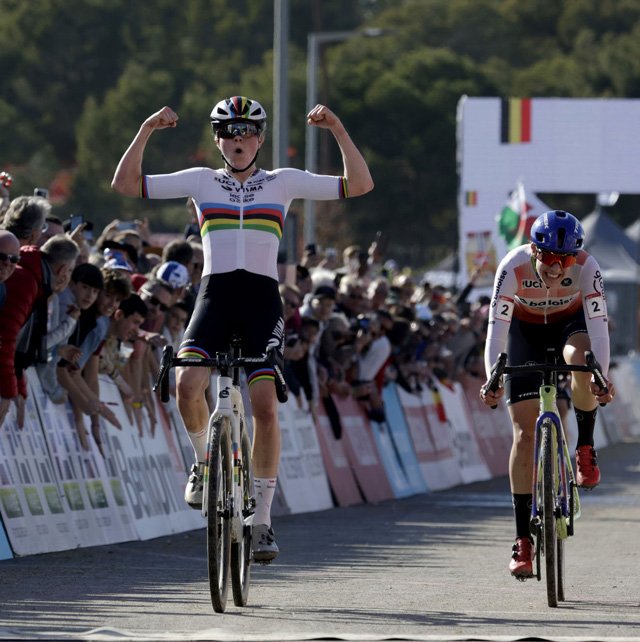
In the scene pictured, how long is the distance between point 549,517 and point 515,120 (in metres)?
27.7

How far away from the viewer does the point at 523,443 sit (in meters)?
11.2

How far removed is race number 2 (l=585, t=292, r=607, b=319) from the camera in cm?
1097

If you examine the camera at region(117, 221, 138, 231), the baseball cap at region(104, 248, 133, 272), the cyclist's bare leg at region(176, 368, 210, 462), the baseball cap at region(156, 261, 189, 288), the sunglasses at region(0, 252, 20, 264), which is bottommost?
the cyclist's bare leg at region(176, 368, 210, 462)

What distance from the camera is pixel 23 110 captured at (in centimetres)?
10088

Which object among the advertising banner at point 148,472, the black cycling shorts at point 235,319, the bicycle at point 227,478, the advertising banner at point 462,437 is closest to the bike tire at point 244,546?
the bicycle at point 227,478

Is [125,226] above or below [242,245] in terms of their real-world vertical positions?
above

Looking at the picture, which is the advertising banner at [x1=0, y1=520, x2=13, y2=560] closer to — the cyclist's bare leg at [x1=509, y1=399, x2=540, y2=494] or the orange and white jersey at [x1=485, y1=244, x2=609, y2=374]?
the cyclist's bare leg at [x1=509, y1=399, x2=540, y2=494]

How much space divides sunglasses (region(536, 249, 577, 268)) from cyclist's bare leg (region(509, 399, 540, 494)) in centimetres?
81

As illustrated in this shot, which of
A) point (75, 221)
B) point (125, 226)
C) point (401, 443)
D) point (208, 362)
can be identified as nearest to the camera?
point (208, 362)

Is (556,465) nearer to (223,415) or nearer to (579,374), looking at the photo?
(579,374)

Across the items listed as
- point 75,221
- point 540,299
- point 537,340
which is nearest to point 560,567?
point 537,340

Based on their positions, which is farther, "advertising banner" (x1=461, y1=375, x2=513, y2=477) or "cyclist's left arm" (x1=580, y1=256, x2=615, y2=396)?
"advertising banner" (x1=461, y1=375, x2=513, y2=477)

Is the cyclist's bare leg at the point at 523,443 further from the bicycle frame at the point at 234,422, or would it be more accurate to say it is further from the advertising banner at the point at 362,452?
the advertising banner at the point at 362,452

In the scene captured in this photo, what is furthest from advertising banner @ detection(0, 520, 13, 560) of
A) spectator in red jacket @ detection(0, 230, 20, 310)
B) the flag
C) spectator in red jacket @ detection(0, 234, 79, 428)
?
the flag
